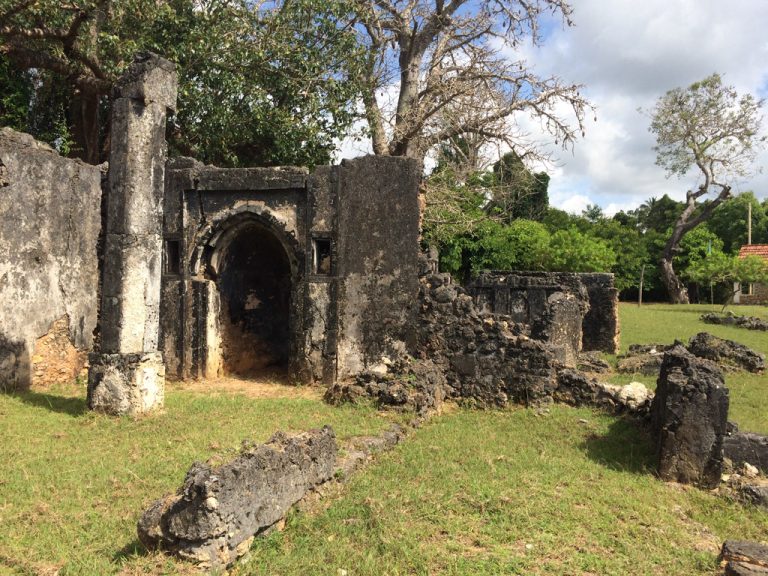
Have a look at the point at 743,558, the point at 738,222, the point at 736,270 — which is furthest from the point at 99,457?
the point at 738,222

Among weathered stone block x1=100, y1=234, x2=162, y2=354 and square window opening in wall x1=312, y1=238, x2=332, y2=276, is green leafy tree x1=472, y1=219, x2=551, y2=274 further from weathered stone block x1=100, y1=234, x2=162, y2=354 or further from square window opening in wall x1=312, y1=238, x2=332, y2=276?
weathered stone block x1=100, y1=234, x2=162, y2=354

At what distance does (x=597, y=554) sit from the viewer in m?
4.42

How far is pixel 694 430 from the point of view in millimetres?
5945

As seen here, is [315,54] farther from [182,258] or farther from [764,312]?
[764,312]

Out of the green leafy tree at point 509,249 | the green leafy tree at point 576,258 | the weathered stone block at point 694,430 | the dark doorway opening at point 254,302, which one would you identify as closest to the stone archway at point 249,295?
the dark doorway opening at point 254,302

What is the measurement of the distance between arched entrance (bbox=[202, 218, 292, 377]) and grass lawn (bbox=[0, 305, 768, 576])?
3.73 metres

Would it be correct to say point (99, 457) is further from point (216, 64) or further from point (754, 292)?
point (754, 292)

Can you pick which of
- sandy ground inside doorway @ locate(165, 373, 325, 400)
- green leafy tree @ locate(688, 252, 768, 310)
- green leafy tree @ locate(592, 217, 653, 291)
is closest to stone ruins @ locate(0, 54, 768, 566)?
sandy ground inside doorway @ locate(165, 373, 325, 400)

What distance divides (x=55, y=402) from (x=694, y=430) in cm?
785

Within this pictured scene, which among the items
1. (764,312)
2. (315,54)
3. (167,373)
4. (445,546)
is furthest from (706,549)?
(764,312)

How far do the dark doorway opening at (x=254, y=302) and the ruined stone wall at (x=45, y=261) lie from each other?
2.34 metres

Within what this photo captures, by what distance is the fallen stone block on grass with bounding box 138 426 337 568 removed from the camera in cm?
385

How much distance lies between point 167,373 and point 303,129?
22.7ft

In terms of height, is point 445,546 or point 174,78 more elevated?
point 174,78
